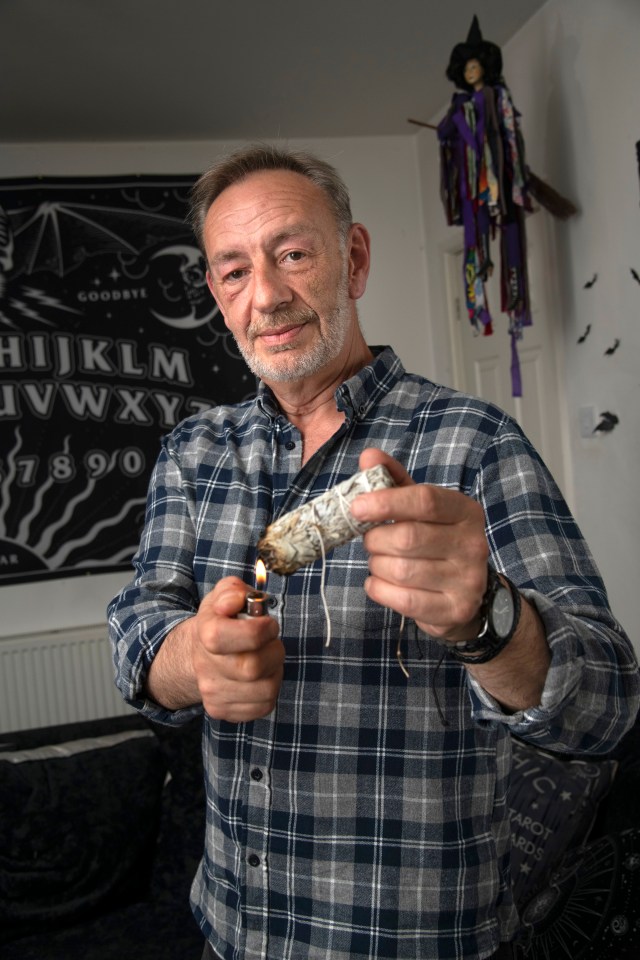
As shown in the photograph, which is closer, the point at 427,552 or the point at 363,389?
the point at 427,552

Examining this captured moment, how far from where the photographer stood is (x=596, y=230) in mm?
2926

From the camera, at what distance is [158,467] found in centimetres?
125

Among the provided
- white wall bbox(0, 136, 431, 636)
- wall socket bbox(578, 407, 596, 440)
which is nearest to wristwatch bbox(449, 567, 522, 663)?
wall socket bbox(578, 407, 596, 440)

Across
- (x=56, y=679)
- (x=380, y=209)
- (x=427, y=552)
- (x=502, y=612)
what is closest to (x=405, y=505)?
(x=427, y=552)

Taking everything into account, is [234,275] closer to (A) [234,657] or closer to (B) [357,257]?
(B) [357,257]

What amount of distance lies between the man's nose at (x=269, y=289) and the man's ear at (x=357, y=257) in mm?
133

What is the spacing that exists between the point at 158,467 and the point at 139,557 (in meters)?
0.15

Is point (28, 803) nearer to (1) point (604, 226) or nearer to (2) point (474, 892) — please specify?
(2) point (474, 892)

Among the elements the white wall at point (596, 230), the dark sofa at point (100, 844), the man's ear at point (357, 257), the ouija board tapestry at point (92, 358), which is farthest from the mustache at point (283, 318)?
the ouija board tapestry at point (92, 358)

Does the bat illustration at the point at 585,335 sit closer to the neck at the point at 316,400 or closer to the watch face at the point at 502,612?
the neck at the point at 316,400

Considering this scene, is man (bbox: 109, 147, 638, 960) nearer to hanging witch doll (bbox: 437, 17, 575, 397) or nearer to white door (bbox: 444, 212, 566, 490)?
hanging witch doll (bbox: 437, 17, 575, 397)

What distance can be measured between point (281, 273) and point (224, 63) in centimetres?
273

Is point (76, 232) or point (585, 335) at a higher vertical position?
point (76, 232)

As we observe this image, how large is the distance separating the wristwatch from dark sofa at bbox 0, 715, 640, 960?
1284mm
